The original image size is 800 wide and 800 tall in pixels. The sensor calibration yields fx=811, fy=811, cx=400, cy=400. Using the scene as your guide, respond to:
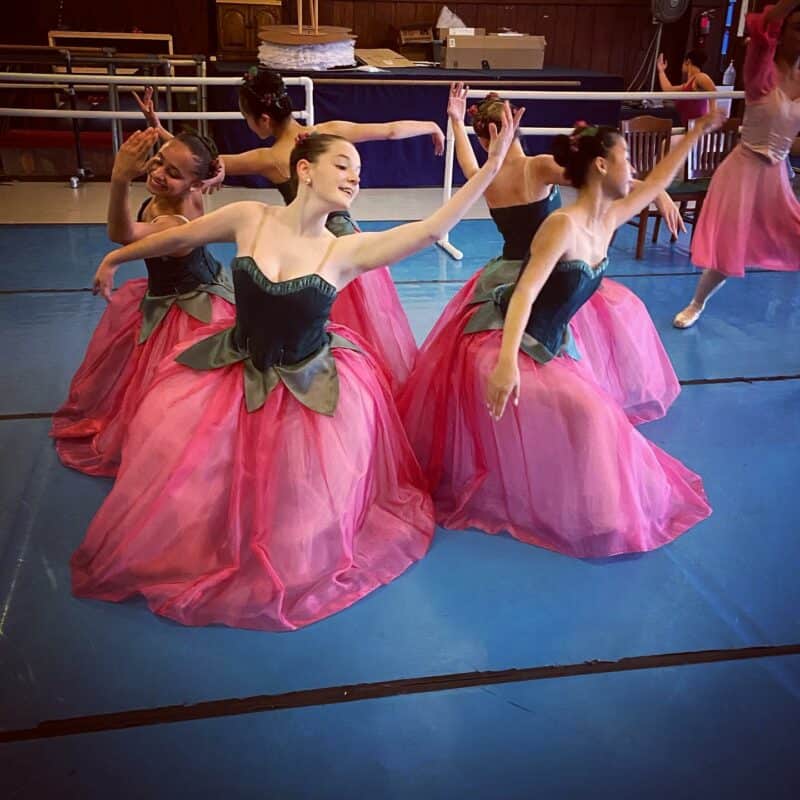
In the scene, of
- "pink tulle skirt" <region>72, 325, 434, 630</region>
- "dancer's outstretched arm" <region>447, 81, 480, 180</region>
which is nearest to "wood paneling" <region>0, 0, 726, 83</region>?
"dancer's outstretched arm" <region>447, 81, 480, 180</region>

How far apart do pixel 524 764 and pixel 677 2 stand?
8076 mm

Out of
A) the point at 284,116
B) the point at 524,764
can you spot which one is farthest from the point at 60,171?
the point at 524,764

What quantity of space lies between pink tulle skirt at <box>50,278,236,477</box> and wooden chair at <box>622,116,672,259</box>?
3.30 metres

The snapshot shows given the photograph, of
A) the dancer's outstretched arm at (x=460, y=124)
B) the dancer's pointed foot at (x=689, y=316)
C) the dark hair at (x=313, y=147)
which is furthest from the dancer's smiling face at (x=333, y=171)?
the dancer's pointed foot at (x=689, y=316)

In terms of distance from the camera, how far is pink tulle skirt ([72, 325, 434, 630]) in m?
1.86

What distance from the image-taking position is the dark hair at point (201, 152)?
89.2 inches

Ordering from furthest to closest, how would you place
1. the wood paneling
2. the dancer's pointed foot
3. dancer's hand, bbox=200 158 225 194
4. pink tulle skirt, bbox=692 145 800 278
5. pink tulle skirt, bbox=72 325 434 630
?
the wood paneling < the dancer's pointed foot < pink tulle skirt, bbox=692 145 800 278 < dancer's hand, bbox=200 158 225 194 < pink tulle skirt, bbox=72 325 434 630

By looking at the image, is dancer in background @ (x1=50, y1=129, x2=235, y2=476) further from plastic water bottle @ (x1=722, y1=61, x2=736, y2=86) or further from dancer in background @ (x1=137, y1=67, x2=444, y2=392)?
plastic water bottle @ (x1=722, y1=61, x2=736, y2=86)

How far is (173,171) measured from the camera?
2277 mm

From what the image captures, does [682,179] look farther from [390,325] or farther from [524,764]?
[524,764]

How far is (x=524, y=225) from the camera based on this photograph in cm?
251

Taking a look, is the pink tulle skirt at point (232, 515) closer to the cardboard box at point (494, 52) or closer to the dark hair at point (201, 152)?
the dark hair at point (201, 152)

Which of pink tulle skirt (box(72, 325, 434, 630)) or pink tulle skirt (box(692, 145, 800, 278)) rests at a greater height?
pink tulle skirt (box(692, 145, 800, 278))

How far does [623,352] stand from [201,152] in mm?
1550
